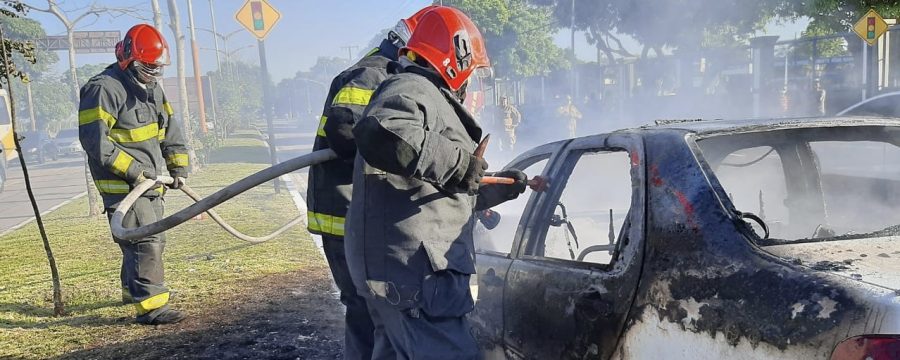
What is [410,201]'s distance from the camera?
2.39m

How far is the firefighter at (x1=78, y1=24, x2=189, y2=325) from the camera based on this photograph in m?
4.43

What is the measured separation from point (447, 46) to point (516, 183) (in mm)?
605

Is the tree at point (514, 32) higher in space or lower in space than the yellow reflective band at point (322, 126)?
higher

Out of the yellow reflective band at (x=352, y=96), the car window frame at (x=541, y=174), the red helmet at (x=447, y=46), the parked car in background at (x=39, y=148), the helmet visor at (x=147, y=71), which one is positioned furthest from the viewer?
the parked car in background at (x=39, y=148)

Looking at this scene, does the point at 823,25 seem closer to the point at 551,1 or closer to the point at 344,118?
the point at 344,118

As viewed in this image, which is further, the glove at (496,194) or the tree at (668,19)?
the tree at (668,19)

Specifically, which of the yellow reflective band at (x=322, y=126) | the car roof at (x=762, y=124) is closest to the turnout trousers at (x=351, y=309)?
the yellow reflective band at (x=322, y=126)

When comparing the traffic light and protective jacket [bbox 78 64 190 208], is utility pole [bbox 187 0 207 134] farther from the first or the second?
protective jacket [bbox 78 64 190 208]

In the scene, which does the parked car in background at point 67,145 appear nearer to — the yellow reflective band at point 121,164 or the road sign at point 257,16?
the road sign at point 257,16

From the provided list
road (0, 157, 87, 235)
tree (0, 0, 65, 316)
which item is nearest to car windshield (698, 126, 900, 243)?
tree (0, 0, 65, 316)

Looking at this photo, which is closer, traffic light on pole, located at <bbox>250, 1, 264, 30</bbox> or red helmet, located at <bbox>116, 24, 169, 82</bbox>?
red helmet, located at <bbox>116, 24, 169, 82</bbox>

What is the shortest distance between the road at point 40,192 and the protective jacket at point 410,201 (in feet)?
32.5

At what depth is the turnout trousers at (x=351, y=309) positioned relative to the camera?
10.8ft

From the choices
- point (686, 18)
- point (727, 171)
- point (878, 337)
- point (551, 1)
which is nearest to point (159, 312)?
point (727, 171)
